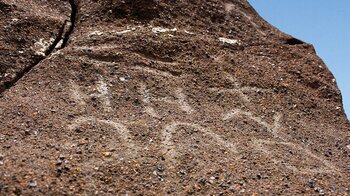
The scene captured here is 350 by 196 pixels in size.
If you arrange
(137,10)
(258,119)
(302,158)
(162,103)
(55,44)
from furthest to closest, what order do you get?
(137,10)
(55,44)
(258,119)
(162,103)
(302,158)

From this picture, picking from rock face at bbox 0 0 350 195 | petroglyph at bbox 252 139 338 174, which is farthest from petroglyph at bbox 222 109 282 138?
petroglyph at bbox 252 139 338 174

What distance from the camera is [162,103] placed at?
4758mm

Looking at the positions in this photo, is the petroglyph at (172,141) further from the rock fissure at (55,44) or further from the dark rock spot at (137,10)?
the dark rock spot at (137,10)

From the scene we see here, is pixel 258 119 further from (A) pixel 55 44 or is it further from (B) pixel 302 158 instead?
(A) pixel 55 44

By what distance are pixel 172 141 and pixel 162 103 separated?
65 centimetres

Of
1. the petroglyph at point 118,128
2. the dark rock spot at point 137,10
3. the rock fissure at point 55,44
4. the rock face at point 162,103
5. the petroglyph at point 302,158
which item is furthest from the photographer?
the dark rock spot at point 137,10

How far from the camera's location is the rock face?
3719mm

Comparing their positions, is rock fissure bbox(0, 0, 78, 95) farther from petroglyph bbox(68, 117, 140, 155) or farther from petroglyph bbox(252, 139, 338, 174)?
petroglyph bbox(252, 139, 338, 174)

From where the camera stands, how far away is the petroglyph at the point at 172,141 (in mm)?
4008

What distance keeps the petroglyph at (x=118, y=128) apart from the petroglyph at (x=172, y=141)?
0.25 m

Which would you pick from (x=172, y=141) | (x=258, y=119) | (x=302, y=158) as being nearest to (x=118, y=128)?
(x=172, y=141)

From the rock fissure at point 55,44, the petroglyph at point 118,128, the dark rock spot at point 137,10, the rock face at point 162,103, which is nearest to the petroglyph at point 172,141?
the rock face at point 162,103

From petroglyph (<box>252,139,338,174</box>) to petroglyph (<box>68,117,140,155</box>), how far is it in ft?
3.68

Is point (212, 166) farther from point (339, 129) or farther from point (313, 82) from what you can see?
point (313, 82)
